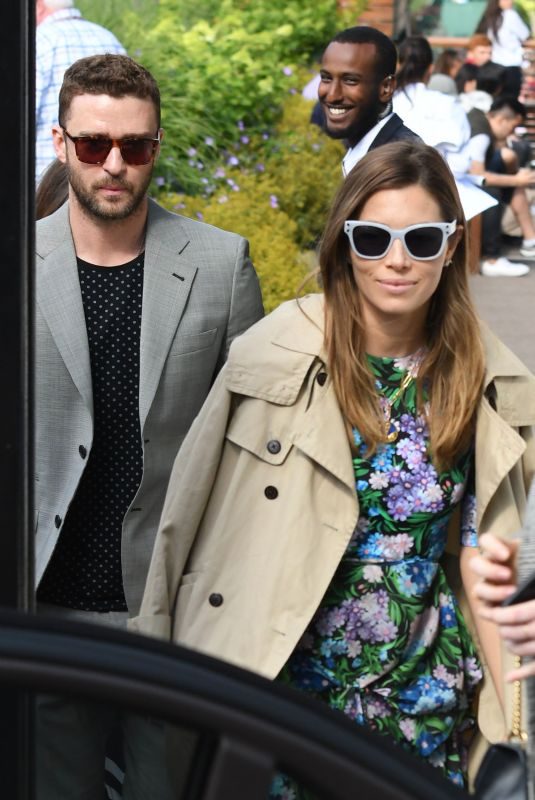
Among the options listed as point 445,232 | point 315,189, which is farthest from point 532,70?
point 445,232

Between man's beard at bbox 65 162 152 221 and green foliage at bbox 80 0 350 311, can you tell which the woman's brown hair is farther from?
green foliage at bbox 80 0 350 311

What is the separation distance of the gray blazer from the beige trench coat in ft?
1.77

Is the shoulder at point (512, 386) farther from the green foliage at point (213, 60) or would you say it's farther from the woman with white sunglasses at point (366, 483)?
the green foliage at point (213, 60)

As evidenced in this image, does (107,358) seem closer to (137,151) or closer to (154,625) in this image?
(137,151)

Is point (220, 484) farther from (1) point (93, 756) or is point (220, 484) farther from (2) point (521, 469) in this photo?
(1) point (93, 756)

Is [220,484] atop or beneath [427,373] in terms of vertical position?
beneath

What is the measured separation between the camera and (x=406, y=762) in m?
1.57

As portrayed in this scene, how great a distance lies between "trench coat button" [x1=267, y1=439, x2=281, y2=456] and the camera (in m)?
3.08

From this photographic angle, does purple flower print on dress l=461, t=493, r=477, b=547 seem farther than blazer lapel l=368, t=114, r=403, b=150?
No

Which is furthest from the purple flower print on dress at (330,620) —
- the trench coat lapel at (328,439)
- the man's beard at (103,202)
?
the man's beard at (103,202)

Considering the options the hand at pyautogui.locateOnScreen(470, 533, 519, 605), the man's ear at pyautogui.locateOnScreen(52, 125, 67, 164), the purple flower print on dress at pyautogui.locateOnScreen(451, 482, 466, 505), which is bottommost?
the purple flower print on dress at pyautogui.locateOnScreen(451, 482, 466, 505)

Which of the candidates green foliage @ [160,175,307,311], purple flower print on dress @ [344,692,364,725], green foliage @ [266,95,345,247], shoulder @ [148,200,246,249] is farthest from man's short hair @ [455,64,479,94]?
purple flower print on dress @ [344,692,364,725]

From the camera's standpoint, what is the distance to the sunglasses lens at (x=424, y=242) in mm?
3131

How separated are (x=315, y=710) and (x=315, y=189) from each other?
9.01m
